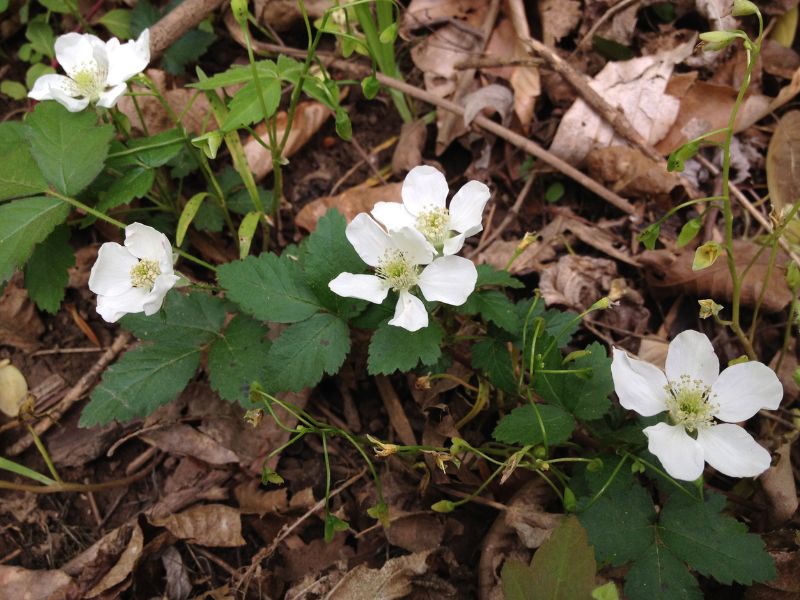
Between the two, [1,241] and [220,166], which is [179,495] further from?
[220,166]

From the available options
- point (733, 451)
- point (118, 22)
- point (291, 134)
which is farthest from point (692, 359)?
point (118, 22)

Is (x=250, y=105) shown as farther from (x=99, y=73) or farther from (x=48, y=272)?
(x=48, y=272)

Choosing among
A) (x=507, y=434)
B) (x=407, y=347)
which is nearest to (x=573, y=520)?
(x=507, y=434)

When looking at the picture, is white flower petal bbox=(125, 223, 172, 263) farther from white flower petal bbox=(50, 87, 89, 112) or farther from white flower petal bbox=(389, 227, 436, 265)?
white flower petal bbox=(389, 227, 436, 265)

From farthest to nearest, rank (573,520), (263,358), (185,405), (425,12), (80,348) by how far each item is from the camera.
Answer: (425,12) → (80,348) → (185,405) → (263,358) → (573,520)

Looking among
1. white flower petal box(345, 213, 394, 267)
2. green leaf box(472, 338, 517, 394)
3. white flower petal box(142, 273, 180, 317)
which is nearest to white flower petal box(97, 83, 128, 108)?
white flower petal box(142, 273, 180, 317)
